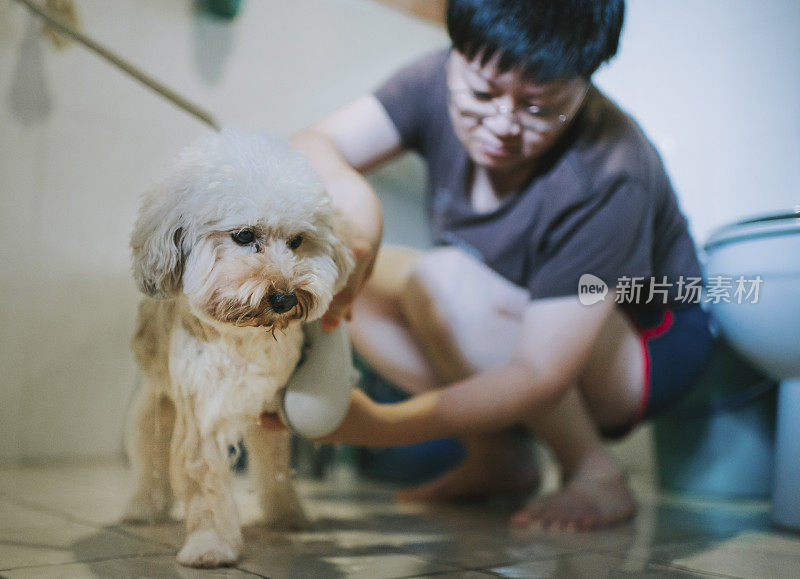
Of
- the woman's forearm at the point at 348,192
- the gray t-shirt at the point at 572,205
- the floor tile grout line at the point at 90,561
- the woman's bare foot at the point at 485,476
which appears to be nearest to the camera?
the floor tile grout line at the point at 90,561

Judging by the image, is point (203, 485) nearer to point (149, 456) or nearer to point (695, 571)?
point (149, 456)

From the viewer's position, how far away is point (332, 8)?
161 centimetres

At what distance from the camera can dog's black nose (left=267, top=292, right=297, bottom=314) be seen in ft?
2.14

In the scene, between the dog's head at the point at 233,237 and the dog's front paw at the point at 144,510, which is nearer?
the dog's head at the point at 233,237

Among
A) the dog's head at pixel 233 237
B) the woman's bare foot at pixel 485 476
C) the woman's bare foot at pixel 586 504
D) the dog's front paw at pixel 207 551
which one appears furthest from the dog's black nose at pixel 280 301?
the woman's bare foot at pixel 485 476

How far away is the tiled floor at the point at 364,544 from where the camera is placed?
706 millimetres

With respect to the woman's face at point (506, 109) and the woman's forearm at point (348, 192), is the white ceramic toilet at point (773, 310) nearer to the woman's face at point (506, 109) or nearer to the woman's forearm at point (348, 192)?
the woman's face at point (506, 109)

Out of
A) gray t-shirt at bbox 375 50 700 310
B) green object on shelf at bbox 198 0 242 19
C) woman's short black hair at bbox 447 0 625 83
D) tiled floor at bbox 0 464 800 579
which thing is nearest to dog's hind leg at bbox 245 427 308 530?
tiled floor at bbox 0 464 800 579

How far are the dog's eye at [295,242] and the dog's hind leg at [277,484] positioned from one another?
28cm

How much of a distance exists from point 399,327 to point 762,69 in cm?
66

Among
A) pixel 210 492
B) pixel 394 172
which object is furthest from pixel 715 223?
pixel 210 492

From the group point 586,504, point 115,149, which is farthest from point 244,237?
point 586,504

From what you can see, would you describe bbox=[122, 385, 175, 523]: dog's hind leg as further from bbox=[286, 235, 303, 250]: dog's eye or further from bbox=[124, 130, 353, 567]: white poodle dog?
bbox=[286, 235, 303, 250]: dog's eye

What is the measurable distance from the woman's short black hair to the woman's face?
2 centimetres
